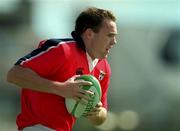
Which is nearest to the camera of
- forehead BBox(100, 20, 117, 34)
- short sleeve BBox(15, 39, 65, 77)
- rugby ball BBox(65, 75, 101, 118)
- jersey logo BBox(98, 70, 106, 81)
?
short sleeve BBox(15, 39, 65, 77)

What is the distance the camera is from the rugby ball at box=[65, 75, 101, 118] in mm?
8234

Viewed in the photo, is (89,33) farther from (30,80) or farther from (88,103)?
(30,80)

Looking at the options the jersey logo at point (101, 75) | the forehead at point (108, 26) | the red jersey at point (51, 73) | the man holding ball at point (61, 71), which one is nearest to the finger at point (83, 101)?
the man holding ball at point (61, 71)

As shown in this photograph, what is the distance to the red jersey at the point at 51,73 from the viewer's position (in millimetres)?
8117

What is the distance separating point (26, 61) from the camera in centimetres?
809

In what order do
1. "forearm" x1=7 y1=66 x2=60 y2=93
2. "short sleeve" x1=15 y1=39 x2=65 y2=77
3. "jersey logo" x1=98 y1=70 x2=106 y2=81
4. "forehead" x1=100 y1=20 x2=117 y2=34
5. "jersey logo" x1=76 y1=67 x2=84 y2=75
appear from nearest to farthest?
"forearm" x1=7 y1=66 x2=60 y2=93, "short sleeve" x1=15 y1=39 x2=65 y2=77, "jersey logo" x1=76 y1=67 x2=84 y2=75, "forehead" x1=100 y1=20 x2=117 y2=34, "jersey logo" x1=98 y1=70 x2=106 y2=81

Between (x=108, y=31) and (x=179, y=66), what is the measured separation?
23.6 m

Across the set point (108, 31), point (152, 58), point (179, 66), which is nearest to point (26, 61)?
point (108, 31)

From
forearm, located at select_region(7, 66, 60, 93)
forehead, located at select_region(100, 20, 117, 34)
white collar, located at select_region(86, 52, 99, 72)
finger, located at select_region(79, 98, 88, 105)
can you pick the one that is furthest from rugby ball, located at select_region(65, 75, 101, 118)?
forehead, located at select_region(100, 20, 117, 34)

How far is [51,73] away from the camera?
322 inches

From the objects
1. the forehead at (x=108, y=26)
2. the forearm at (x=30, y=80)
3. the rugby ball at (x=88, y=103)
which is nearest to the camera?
the forearm at (x=30, y=80)

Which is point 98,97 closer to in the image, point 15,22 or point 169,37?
point 169,37

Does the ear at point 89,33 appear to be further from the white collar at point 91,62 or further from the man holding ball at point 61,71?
the white collar at point 91,62

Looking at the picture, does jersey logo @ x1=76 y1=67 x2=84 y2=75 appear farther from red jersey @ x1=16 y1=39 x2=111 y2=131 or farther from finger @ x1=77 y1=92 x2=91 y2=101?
finger @ x1=77 y1=92 x2=91 y2=101
